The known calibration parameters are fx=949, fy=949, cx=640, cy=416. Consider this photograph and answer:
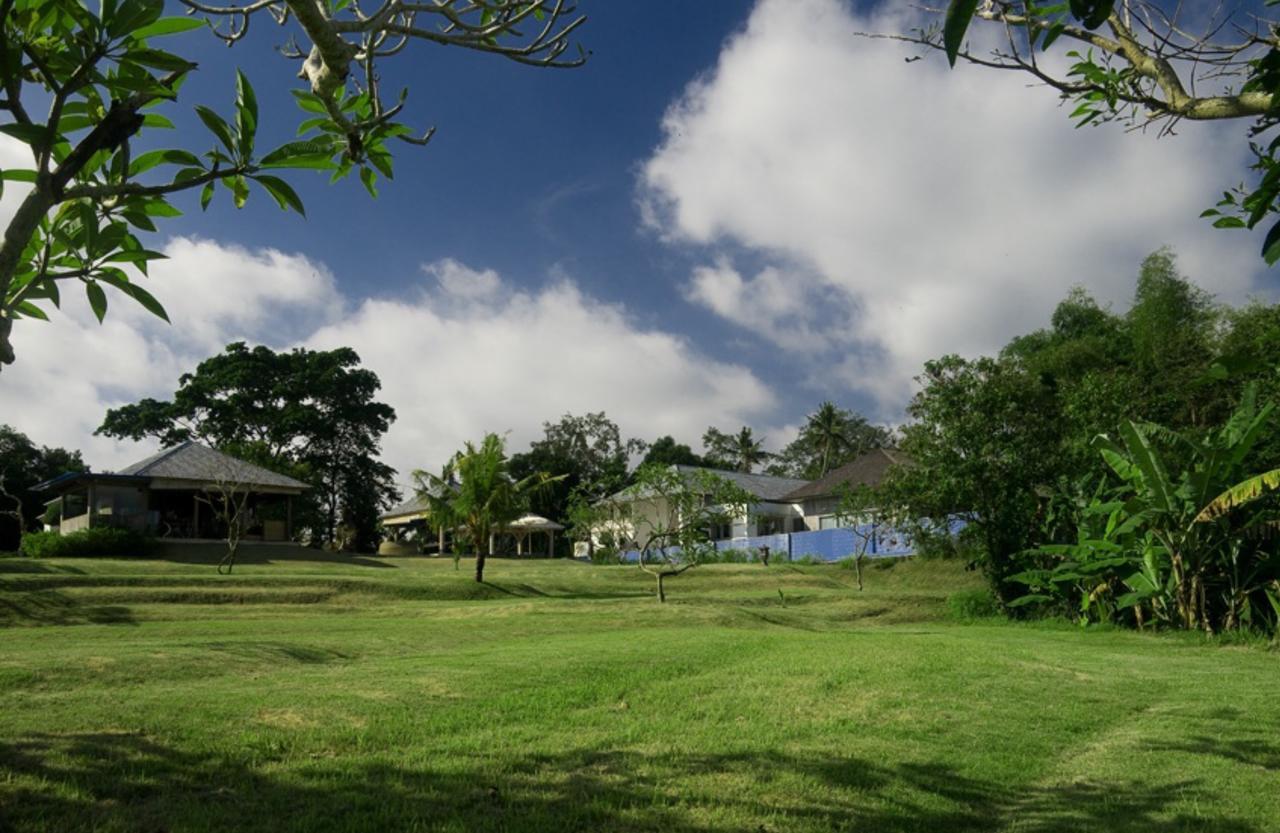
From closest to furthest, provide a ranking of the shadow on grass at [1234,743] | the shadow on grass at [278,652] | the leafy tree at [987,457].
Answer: the shadow on grass at [1234,743]
the shadow on grass at [278,652]
the leafy tree at [987,457]

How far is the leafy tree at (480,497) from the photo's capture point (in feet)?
91.6

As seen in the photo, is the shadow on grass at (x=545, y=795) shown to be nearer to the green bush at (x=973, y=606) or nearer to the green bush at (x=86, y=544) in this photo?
the green bush at (x=973, y=606)

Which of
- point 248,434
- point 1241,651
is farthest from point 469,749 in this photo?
point 248,434

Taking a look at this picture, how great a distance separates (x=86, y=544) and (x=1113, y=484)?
3036cm

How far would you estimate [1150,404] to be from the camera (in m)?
26.0

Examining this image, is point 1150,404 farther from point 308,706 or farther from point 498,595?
point 308,706

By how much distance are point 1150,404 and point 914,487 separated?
7764mm

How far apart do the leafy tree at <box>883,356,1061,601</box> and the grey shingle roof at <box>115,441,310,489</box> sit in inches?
940

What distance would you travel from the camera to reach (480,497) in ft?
91.8

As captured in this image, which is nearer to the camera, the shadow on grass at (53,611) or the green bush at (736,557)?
the shadow on grass at (53,611)

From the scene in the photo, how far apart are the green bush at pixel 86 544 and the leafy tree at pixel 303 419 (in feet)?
50.6

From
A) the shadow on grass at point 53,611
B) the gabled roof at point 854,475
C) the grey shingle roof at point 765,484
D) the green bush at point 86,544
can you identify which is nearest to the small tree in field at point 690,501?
the shadow on grass at point 53,611

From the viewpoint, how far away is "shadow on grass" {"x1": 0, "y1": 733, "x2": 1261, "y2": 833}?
4684 millimetres

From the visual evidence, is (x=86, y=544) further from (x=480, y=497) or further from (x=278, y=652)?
(x=278, y=652)
